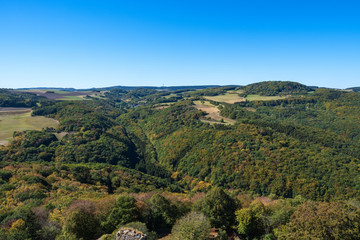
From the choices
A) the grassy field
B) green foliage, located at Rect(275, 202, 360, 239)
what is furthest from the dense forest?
the grassy field

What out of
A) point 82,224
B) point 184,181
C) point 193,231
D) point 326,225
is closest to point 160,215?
point 193,231

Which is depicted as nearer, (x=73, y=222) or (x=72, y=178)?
(x=73, y=222)

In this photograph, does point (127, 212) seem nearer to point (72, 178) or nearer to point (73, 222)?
point (73, 222)

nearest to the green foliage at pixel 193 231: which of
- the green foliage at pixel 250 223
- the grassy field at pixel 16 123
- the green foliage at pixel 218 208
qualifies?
the green foliage at pixel 218 208

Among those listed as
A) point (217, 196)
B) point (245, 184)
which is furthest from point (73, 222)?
point (245, 184)

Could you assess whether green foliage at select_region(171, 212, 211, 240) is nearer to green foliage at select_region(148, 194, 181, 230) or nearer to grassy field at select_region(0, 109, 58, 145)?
green foliage at select_region(148, 194, 181, 230)

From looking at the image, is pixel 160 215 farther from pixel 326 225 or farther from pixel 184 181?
pixel 184 181
